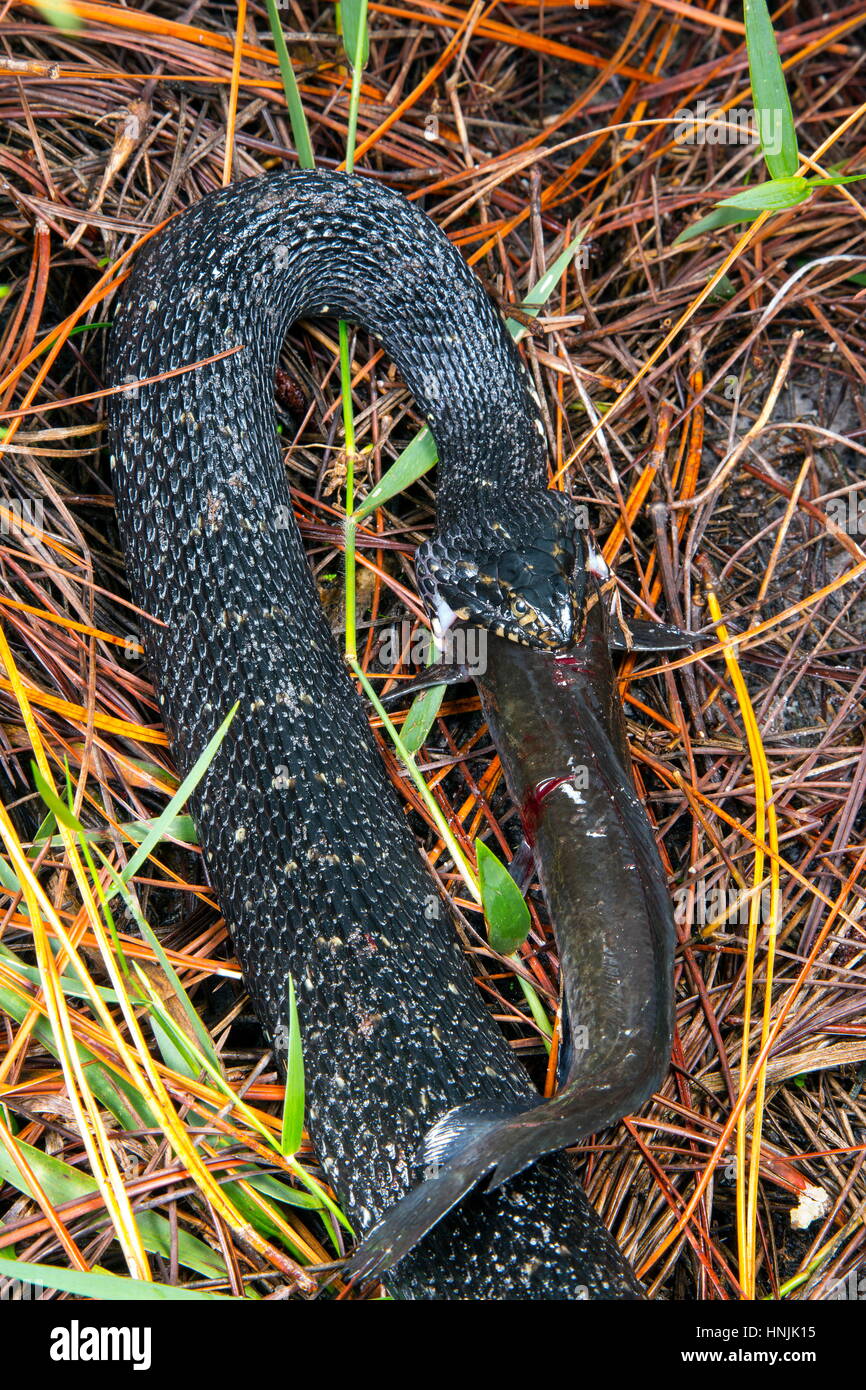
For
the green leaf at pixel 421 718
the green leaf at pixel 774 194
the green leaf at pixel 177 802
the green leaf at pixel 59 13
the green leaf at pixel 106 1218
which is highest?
the green leaf at pixel 59 13

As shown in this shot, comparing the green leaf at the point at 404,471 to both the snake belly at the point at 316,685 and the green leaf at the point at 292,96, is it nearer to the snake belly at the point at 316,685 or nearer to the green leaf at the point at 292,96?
the snake belly at the point at 316,685

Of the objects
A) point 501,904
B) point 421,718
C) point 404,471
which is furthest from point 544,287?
point 501,904

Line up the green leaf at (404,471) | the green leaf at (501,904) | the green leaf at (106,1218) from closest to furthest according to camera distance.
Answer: the green leaf at (106,1218) < the green leaf at (501,904) < the green leaf at (404,471)

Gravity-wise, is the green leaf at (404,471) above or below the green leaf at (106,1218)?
above

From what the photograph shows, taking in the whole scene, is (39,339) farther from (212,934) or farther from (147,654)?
(212,934)

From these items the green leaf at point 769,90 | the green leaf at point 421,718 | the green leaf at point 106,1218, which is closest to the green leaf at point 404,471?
the green leaf at point 421,718

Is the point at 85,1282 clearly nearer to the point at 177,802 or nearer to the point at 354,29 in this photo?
the point at 177,802

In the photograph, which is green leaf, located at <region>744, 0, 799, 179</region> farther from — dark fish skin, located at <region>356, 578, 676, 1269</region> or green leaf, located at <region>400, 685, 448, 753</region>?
green leaf, located at <region>400, 685, 448, 753</region>
